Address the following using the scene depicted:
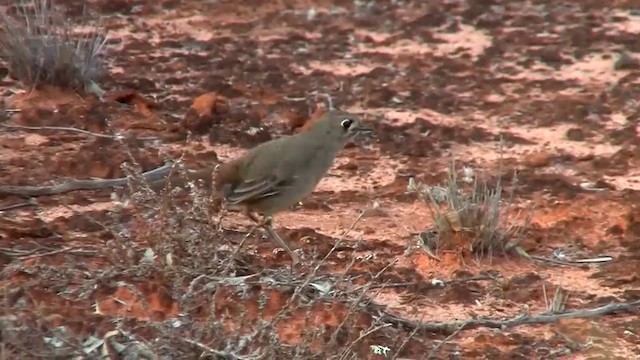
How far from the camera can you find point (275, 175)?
5738 mm

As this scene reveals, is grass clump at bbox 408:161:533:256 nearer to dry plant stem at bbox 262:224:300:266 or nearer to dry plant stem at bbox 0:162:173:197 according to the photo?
dry plant stem at bbox 262:224:300:266

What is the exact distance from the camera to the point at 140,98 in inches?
334

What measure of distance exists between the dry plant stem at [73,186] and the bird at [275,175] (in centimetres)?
59

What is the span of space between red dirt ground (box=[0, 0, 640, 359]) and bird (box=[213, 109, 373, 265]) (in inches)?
8.8

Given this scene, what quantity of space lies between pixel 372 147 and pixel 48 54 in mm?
2181

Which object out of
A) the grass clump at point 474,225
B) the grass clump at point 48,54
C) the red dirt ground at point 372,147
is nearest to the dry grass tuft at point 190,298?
the red dirt ground at point 372,147

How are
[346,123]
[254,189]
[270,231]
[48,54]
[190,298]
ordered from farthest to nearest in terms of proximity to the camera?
1. [48,54]
2. [346,123]
3. [270,231]
4. [254,189]
5. [190,298]

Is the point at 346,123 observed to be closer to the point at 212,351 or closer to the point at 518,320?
the point at 518,320

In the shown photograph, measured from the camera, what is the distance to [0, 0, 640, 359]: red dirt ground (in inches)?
197

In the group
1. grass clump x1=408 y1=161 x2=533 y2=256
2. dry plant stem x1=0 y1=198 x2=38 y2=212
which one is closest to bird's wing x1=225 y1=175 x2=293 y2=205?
grass clump x1=408 y1=161 x2=533 y2=256

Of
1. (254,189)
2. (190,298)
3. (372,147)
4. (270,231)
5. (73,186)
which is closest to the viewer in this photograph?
(190,298)

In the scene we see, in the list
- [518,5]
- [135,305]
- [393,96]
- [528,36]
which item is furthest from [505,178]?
[518,5]

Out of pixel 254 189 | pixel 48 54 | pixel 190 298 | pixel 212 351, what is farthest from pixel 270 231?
pixel 48 54

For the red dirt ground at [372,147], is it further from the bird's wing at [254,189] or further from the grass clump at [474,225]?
the bird's wing at [254,189]
